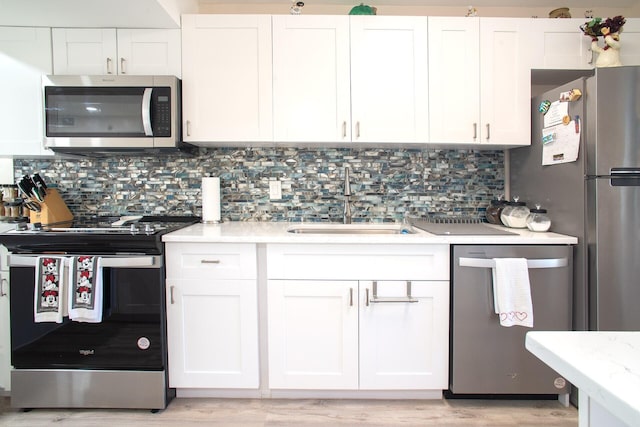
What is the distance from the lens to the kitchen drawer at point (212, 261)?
1800mm

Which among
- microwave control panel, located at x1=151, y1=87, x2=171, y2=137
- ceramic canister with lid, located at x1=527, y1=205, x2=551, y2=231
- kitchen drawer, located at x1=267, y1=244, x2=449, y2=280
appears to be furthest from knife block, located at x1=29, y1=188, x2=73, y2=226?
ceramic canister with lid, located at x1=527, y1=205, x2=551, y2=231

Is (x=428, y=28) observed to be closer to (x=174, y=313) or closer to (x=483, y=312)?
(x=483, y=312)

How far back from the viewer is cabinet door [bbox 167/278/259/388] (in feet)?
5.91

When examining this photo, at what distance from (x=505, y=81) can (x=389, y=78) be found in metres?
0.67

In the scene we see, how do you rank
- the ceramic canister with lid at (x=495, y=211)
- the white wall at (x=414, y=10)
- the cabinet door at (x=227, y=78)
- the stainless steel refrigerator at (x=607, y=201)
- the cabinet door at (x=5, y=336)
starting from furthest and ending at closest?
the white wall at (x=414, y=10), the ceramic canister with lid at (x=495, y=211), the cabinet door at (x=227, y=78), the cabinet door at (x=5, y=336), the stainless steel refrigerator at (x=607, y=201)

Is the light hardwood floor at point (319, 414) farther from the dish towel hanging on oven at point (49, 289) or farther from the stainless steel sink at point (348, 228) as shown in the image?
the stainless steel sink at point (348, 228)

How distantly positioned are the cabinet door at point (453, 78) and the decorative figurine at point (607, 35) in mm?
627

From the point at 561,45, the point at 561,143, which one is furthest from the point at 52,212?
the point at 561,45

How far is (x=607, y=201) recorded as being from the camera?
165 cm

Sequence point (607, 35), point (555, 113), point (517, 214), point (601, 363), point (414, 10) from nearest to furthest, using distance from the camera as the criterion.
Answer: point (601, 363)
point (555, 113)
point (607, 35)
point (517, 214)
point (414, 10)

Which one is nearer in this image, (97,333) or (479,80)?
(97,333)

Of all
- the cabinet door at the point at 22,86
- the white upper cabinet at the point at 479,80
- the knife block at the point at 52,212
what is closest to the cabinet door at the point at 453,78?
the white upper cabinet at the point at 479,80

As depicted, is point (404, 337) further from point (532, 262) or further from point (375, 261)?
point (532, 262)

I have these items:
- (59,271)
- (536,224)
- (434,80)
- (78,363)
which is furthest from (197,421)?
(434,80)
